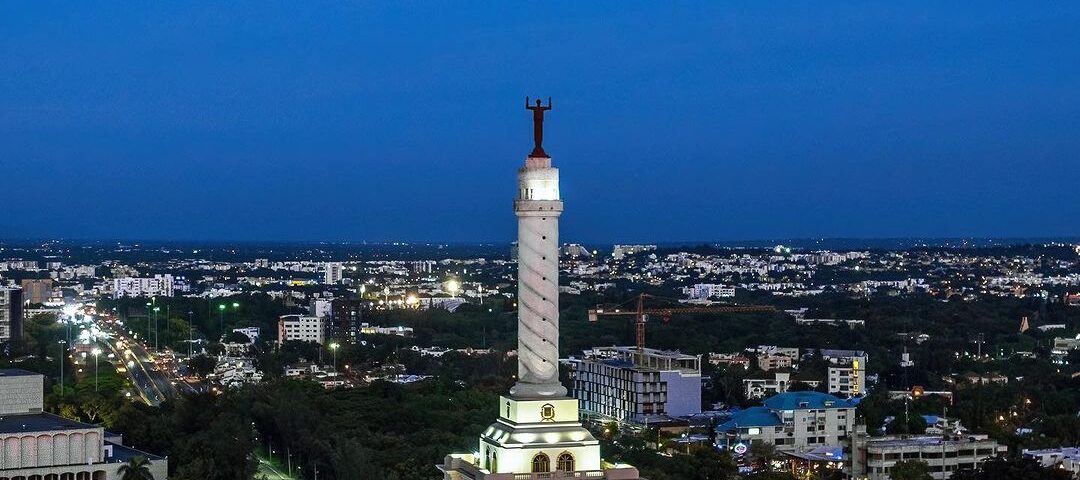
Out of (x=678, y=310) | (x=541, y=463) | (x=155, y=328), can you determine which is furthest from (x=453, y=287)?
(x=541, y=463)

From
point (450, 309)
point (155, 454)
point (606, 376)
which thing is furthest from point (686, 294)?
point (155, 454)

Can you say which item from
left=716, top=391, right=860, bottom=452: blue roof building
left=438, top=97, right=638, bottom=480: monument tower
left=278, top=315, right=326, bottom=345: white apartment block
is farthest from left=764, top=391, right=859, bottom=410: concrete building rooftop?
left=278, top=315, right=326, bottom=345: white apartment block

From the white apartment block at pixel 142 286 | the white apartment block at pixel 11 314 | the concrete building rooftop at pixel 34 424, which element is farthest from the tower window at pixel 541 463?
the white apartment block at pixel 142 286

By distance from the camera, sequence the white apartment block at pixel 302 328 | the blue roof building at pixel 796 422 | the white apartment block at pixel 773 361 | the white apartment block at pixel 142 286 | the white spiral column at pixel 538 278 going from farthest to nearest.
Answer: the white apartment block at pixel 142 286
the white apartment block at pixel 302 328
the white apartment block at pixel 773 361
the blue roof building at pixel 796 422
the white spiral column at pixel 538 278

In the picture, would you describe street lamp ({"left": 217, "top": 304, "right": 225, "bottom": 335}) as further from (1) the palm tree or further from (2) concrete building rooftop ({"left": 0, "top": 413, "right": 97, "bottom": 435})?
(1) the palm tree

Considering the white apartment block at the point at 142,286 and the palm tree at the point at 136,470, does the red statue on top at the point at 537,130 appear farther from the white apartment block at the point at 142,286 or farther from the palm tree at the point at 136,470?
the white apartment block at the point at 142,286

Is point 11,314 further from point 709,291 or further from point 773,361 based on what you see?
point 709,291
